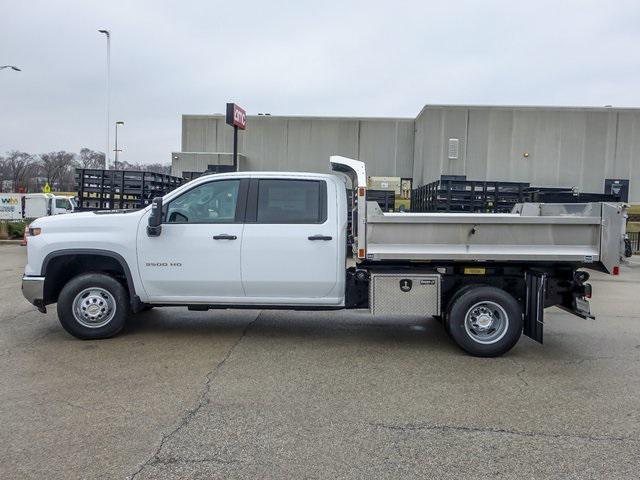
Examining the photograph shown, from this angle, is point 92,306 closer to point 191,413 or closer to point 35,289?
point 35,289

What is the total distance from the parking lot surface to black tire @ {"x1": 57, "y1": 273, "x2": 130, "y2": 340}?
0.19 m

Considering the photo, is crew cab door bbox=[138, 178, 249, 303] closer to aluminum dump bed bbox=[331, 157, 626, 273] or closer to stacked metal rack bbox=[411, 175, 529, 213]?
aluminum dump bed bbox=[331, 157, 626, 273]

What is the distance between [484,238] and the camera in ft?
19.8

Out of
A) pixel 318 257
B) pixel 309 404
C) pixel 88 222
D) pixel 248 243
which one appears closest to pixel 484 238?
pixel 318 257

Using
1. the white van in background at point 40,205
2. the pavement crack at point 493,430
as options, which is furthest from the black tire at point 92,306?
the white van in background at point 40,205

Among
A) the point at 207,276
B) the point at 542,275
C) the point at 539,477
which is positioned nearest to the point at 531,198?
the point at 542,275

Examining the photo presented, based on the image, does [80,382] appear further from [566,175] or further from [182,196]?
[566,175]

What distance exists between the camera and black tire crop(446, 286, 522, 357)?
610 centimetres

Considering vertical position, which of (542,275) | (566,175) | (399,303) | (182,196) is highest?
(566,175)

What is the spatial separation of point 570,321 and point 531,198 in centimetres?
862

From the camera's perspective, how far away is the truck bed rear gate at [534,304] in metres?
6.10

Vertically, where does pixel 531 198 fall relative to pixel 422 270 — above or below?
above

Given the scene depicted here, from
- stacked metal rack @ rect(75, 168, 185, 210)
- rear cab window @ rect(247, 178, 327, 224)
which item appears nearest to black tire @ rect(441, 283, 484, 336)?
rear cab window @ rect(247, 178, 327, 224)

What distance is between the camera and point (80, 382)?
510 cm
